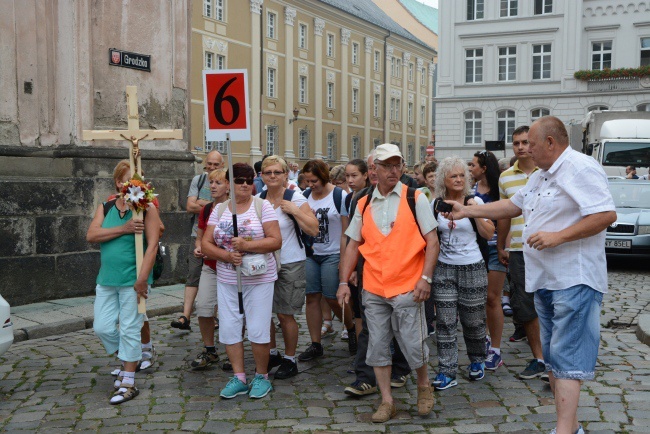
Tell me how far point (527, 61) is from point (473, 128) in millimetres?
4894

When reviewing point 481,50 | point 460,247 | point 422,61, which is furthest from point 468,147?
point 460,247

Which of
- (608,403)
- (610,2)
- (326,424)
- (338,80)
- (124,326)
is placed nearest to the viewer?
(326,424)

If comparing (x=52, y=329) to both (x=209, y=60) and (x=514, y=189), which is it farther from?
(x=209, y=60)

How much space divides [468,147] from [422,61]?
23.6 m

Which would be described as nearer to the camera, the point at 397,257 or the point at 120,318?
the point at 397,257

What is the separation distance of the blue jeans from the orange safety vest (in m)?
1.91

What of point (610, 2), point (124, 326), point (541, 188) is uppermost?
point (610, 2)

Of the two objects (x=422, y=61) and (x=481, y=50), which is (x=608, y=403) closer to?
(x=481, y=50)

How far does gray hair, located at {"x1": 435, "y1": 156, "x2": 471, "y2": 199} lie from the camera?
618 centimetres

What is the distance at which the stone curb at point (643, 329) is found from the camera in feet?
25.8

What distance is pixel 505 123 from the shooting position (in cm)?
4644

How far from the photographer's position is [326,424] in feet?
17.4

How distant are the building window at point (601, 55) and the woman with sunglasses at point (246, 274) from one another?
4295 centimetres

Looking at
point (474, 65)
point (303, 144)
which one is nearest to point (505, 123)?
point (474, 65)
